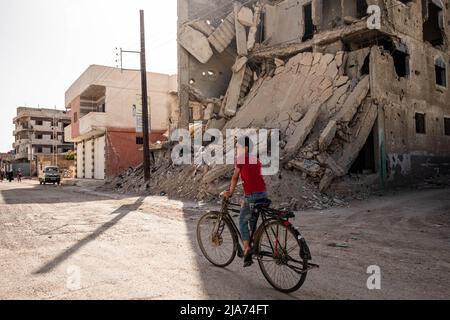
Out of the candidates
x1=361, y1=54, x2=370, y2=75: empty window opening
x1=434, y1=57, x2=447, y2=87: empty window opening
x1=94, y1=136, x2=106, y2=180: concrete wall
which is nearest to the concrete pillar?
x1=94, y1=136, x2=106, y2=180: concrete wall

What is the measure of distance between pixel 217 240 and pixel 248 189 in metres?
1.14

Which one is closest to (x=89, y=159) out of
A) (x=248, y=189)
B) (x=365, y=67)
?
(x=365, y=67)

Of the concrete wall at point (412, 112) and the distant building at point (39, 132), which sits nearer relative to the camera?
the concrete wall at point (412, 112)

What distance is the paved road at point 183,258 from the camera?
14.3 ft

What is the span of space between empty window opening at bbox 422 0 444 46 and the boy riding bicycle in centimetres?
2166

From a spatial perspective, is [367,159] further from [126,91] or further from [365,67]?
[126,91]

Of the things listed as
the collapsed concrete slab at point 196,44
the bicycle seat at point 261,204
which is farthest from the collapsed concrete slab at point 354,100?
the bicycle seat at point 261,204

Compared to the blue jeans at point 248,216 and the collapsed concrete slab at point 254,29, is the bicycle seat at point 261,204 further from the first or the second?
the collapsed concrete slab at point 254,29

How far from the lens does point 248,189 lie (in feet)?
16.6

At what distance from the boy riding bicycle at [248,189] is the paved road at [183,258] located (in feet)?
1.72
